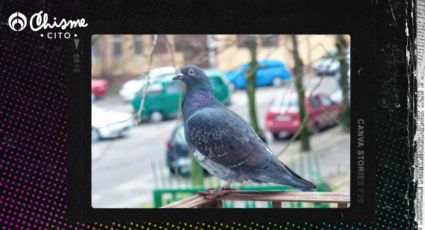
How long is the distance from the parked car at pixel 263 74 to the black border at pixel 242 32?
5.98 ft

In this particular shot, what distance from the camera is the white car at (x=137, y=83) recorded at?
3.20m

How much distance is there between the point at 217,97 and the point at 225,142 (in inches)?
17.0

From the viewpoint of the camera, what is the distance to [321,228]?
237 centimetres

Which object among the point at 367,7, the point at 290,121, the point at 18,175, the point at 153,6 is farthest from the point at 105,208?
the point at 290,121

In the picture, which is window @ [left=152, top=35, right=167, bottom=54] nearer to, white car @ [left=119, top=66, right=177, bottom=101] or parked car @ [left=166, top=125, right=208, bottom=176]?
white car @ [left=119, top=66, right=177, bottom=101]

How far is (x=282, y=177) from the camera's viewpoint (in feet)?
8.13

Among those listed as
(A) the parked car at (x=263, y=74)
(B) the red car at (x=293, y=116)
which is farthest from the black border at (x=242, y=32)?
(B) the red car at (x=293, y=116)

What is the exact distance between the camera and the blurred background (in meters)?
3.00

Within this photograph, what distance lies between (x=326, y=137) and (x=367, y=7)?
10.3ft

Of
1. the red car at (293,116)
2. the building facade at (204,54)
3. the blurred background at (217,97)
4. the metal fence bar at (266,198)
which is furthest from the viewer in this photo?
the red car at (293,116)

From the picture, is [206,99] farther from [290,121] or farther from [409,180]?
[290,121]

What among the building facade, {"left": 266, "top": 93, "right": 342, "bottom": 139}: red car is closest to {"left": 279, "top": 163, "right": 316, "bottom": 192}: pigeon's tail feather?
the building facade

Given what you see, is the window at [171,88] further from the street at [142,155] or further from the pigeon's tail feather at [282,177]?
the pigeon's tail feather at [282,177]

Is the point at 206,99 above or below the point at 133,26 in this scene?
below
